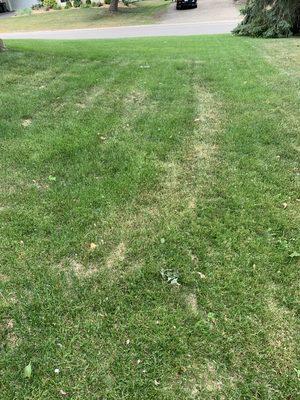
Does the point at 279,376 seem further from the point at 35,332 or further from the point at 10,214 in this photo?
the point at 10,214

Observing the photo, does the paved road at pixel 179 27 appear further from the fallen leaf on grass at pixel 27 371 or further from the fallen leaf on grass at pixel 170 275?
the fallen leaf on grass at pixel 27 371

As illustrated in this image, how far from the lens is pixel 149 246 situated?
338 cm

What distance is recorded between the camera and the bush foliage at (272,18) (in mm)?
13164

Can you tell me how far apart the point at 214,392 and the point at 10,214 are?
97.2 inches

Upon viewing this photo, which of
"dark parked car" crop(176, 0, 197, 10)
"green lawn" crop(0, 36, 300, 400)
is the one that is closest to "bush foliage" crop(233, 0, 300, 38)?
"green lawn" crop(0, 36, 300, 400)

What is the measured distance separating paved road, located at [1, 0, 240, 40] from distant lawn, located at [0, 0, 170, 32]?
5.18ft

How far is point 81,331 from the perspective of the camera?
105 inches

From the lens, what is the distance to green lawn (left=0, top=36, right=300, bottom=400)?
2453mm

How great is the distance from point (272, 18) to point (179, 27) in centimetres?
864

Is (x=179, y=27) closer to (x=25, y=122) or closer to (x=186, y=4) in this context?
(x=186, y=4)

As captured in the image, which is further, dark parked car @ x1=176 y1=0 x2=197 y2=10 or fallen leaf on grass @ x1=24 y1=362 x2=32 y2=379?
dark parked car @ x1=176 y1=0 x2=197 y2=10

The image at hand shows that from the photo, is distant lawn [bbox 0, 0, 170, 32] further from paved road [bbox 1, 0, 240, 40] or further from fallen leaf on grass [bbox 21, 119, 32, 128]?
fallen leaf on grass [bbox 21, 119, 32, 128]

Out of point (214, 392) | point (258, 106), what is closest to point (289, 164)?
point (258, 106)

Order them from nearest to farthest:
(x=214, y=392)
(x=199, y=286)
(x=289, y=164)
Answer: (x=214, y=392) → (x=199, y=286) → (x=289, y=164)
